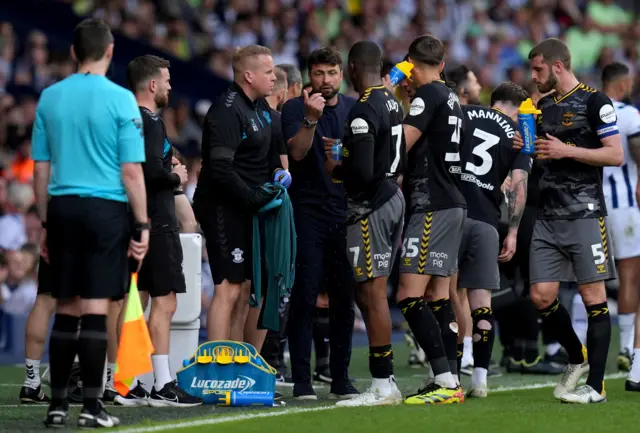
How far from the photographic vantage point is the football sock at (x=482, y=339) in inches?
355

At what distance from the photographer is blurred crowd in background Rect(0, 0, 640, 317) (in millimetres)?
14500

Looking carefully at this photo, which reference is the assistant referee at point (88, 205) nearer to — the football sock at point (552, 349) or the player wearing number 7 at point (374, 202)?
the player wearing number 7 at point (374, 202)

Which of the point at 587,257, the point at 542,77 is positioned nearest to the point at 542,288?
the point at 587,257

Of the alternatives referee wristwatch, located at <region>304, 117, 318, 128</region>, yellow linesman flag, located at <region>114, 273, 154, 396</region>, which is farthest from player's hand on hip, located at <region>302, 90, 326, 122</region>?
yellow linesman flag, located at <region>114, 273, 154, 396</region>

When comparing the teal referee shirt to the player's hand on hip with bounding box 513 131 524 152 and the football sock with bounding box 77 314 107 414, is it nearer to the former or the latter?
the football sock with bounding box 77 314 107 414

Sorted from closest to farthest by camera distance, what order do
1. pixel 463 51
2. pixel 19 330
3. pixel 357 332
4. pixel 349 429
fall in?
1. pixel 349 429
2. pixel 19 330
3. pixel 357 332
4. pixel 463 51

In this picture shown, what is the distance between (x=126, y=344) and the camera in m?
7.16

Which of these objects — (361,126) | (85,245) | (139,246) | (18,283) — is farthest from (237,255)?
(18,283)

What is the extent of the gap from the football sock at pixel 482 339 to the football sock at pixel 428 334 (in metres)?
0.84

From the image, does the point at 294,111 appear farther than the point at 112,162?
Yes

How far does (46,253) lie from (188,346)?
8.43 feet

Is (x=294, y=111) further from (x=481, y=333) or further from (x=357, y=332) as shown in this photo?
(x=357, y=332)

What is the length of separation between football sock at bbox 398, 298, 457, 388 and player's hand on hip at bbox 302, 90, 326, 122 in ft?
4.40

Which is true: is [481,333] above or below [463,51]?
below
